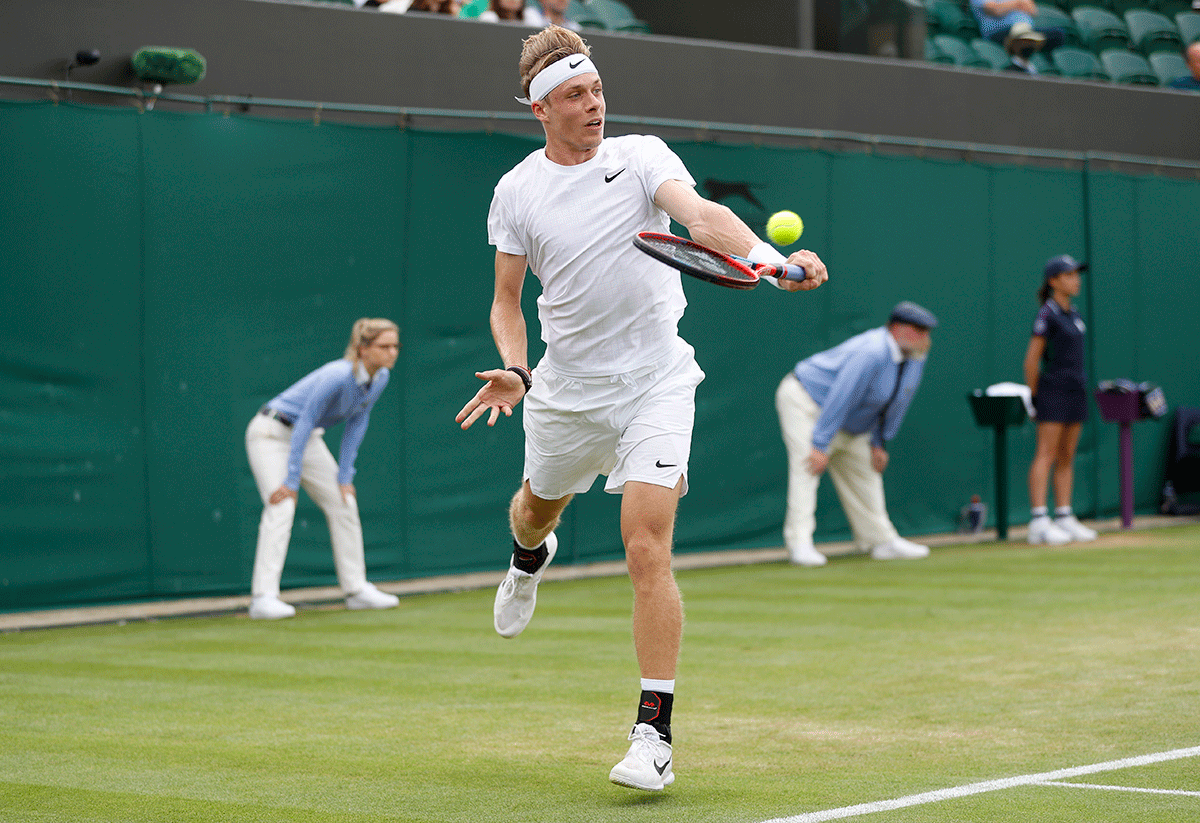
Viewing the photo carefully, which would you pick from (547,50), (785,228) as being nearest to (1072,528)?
(785,228)

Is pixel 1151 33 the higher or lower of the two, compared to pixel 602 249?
higher

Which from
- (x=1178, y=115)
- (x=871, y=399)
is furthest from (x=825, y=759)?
(x=1178, y=115)

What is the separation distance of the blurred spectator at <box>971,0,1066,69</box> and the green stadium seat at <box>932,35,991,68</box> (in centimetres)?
50

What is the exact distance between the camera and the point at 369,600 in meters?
10.7

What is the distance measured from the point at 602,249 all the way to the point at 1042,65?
49.8 feet

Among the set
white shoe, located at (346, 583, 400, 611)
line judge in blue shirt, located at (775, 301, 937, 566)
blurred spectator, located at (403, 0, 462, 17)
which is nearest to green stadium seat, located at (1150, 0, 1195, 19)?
line judge in blue shirt, located at (775, 301, 937, 566)

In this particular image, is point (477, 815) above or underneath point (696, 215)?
underneath

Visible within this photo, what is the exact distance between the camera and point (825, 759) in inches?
217

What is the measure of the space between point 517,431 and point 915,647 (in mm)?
4694

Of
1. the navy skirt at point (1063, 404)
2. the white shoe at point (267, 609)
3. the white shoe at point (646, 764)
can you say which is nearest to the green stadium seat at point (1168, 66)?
the navy skirt at point (1063, 404)

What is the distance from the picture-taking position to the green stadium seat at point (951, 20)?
1883 cm

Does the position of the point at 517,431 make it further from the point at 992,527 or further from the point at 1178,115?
the point at 1178,115

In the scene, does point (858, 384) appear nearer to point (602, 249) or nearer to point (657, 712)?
point (602, 249)

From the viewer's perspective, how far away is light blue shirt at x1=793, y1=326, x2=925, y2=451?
12375mm
